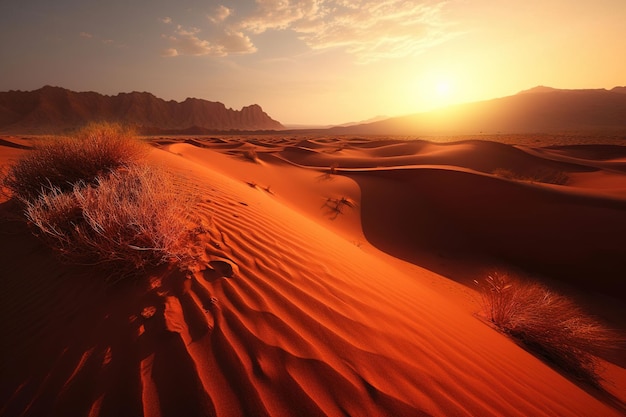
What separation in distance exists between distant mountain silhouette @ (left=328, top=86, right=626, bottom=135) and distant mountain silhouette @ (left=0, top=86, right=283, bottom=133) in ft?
188

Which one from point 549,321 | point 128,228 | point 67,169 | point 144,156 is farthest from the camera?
point 144,156

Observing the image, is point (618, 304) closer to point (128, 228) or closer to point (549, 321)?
point (549, 321)

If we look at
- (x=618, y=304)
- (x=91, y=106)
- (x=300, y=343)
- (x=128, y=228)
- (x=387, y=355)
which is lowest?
(x=618, y=304)

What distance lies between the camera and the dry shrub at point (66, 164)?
4.22 meters

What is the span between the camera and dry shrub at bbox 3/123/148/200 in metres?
4.22

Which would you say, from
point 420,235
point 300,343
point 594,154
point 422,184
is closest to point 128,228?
point 300,343

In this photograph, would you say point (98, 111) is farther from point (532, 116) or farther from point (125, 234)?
point (532, 116)

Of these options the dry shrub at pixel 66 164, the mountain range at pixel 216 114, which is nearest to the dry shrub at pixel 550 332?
the dry shrub at pixel 66 164

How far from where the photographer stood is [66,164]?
4.35 meters

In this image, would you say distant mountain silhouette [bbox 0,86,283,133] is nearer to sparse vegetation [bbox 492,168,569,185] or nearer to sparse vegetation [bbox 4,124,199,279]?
sparse vegetation [bbox 4,124,199,279]

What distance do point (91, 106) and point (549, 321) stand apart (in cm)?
11030

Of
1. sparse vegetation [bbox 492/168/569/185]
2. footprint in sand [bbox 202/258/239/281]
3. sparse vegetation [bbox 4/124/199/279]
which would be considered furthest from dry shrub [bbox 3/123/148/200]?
sparse vegetation [bbox 492/168/569/185]

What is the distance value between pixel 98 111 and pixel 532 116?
134 meters

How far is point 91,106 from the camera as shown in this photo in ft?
265
